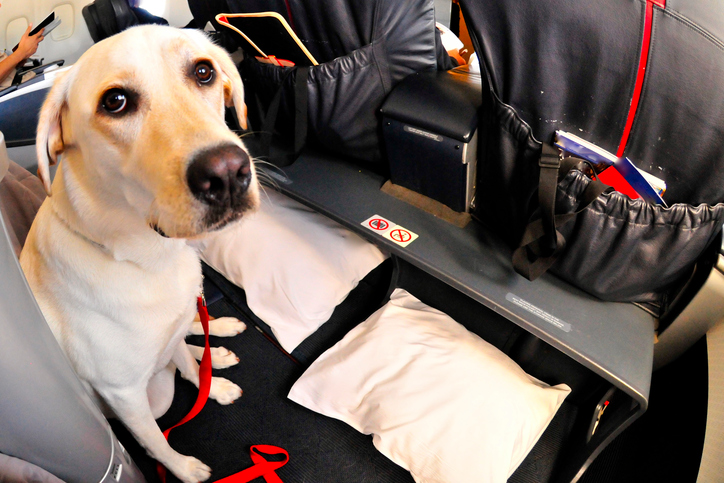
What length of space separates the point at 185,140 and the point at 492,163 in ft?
2.46

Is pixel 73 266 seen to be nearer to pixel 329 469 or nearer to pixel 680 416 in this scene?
pixel 329 469

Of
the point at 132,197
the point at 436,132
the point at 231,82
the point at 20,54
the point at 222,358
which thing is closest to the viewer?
the point at 132,197

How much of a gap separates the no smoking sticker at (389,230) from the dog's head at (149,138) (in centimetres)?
54

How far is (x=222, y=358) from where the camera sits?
→ 1.47m

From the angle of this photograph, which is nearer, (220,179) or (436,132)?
(220,179)

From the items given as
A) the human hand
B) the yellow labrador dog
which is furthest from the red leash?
the human hand

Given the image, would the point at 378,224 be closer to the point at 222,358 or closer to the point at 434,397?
the point at 434,397

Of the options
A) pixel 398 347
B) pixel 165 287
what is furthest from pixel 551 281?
pixel 165 287

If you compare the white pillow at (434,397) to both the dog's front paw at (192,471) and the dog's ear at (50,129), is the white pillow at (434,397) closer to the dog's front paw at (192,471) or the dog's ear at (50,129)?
the dog's front paw at (192,471)

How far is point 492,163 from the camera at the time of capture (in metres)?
1.06

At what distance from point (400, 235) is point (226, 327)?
82 centimetres

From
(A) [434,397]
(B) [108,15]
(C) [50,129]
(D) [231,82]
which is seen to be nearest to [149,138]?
(C) [50,129]

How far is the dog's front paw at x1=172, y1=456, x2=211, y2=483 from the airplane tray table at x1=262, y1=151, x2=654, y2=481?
0.84m

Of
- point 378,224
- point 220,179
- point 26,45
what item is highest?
point 26,45
